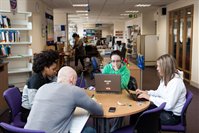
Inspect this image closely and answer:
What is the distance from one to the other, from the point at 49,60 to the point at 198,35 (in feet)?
18.0

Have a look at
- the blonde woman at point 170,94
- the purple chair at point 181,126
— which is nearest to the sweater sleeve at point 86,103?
the blonde woman at point 170,94

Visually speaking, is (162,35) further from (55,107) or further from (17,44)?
(55,107)

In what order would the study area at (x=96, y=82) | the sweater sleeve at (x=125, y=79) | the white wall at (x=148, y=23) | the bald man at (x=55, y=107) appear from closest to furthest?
the bald man at (x=55, y=107), the study area at (x=96, y=82), the sweater sleeve at (x=125, y=79), the white wall at (x=148, y=23)

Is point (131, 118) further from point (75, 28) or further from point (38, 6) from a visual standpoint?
point (75, 28)

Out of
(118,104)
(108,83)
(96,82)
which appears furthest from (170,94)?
(96,82)

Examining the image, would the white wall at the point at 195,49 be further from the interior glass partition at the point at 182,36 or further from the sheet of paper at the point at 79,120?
the sheet of paper at the point at 79,120

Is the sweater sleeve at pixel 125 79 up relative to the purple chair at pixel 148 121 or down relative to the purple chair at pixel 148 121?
up

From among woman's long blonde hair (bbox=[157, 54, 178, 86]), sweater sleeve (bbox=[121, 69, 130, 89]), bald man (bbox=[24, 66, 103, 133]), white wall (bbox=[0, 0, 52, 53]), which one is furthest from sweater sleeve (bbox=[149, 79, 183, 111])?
white wall (bbox=[0, 0, 52, 53])

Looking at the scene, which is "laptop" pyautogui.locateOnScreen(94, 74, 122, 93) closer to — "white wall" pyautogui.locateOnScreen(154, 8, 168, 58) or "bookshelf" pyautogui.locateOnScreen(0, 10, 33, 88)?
"bookshelf" pyautogui.locateOnScreen(0, 10, 33, 88)

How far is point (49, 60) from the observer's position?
303 cm

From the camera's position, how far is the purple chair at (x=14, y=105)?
2926 millimetres

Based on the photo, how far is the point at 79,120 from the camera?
2.32 metres

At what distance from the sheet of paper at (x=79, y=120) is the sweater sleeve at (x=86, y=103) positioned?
102mm

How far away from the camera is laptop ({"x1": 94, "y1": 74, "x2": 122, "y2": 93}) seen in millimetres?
3139
